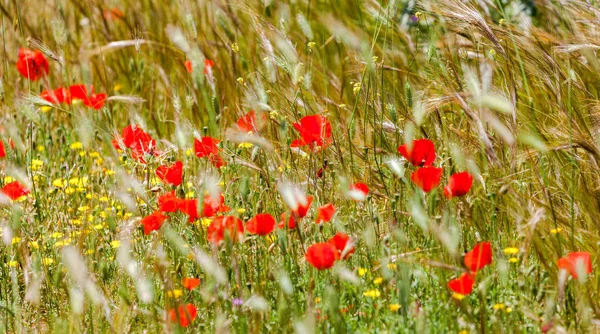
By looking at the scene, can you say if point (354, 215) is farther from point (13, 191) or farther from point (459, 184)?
point (13, 191)

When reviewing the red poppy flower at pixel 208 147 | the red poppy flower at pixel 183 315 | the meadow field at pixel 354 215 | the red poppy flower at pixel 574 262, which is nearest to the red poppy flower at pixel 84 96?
the meadow field at pixel 354 215

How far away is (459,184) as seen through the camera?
5.67 ft

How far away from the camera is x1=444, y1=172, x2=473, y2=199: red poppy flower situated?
1.71 m

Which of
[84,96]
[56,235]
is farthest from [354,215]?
[84,96]

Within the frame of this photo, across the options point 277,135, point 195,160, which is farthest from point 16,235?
point 277,135

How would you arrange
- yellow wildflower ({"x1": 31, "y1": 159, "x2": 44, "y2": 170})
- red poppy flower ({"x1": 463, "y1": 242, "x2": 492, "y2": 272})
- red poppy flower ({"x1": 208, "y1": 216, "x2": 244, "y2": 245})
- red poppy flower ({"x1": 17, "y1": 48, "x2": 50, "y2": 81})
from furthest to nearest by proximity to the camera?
red poppy flower ({"x1": 17, "y1": 48, "x2": 50, "y2": 81}) → yellow wildflower ({"x1": 31, "y1": 159, "x2": 44, "y2": 170}) → red poppy flower ({"x1": 208, "y1": 216, "x2": 244, "y2": 245}) → red poppy flower ({"x1": 463, "y1": 242, "x2": 492, "y2": 272})

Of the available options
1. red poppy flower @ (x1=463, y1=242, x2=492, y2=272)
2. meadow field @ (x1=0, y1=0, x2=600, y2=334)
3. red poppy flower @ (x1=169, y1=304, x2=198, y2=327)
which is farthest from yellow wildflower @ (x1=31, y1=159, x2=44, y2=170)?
red poppy flower @ (x1=463, y1=242, x2=492, y2=272)

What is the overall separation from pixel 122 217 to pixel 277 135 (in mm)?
555

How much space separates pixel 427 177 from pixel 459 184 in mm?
65

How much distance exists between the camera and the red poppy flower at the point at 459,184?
5.62ft

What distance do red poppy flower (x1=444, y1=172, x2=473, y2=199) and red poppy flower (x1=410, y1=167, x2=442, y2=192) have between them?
0.03 m

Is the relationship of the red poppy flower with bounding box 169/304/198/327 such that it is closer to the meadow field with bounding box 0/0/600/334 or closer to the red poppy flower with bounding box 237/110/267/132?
the meadow field with bounding box 0/0/600/334

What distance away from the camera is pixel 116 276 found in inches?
84.0

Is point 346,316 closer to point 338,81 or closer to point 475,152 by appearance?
point 475,152
